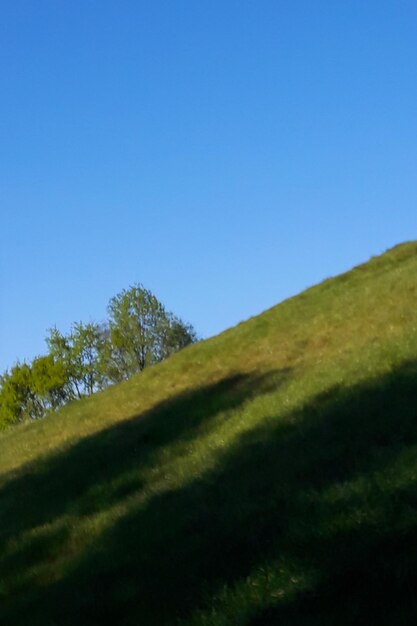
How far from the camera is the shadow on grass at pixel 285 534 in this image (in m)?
9.43

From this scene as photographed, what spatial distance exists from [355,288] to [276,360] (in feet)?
19.7

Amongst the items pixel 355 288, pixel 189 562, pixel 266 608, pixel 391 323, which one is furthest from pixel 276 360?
pixel 266 608

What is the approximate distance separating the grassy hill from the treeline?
57.3 metres

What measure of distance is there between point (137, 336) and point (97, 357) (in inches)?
160

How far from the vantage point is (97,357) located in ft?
283

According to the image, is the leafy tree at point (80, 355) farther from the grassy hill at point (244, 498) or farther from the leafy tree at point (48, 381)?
the grassy hill at point (244, 498)

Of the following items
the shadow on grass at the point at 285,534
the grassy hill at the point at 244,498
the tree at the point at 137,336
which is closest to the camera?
the shadow on grass at the point at 285,534

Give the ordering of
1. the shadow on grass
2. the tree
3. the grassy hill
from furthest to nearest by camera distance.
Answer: the tree → the grassy hill → the shadow on grass

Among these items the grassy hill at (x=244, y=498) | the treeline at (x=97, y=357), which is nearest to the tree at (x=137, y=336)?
the treeline at (x=97, y=357)

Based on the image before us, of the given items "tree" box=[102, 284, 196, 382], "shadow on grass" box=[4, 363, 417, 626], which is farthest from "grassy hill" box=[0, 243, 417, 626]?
"tree" box=[102, 284, 196, 382]

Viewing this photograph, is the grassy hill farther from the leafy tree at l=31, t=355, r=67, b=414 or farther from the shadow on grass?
the leafy tree at l=31, t=355, r=67, b=414

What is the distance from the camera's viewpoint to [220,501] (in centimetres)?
1336

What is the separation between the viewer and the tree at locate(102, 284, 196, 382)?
84125mm

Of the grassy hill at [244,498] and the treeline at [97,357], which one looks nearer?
the grassy hill at [244,498]
